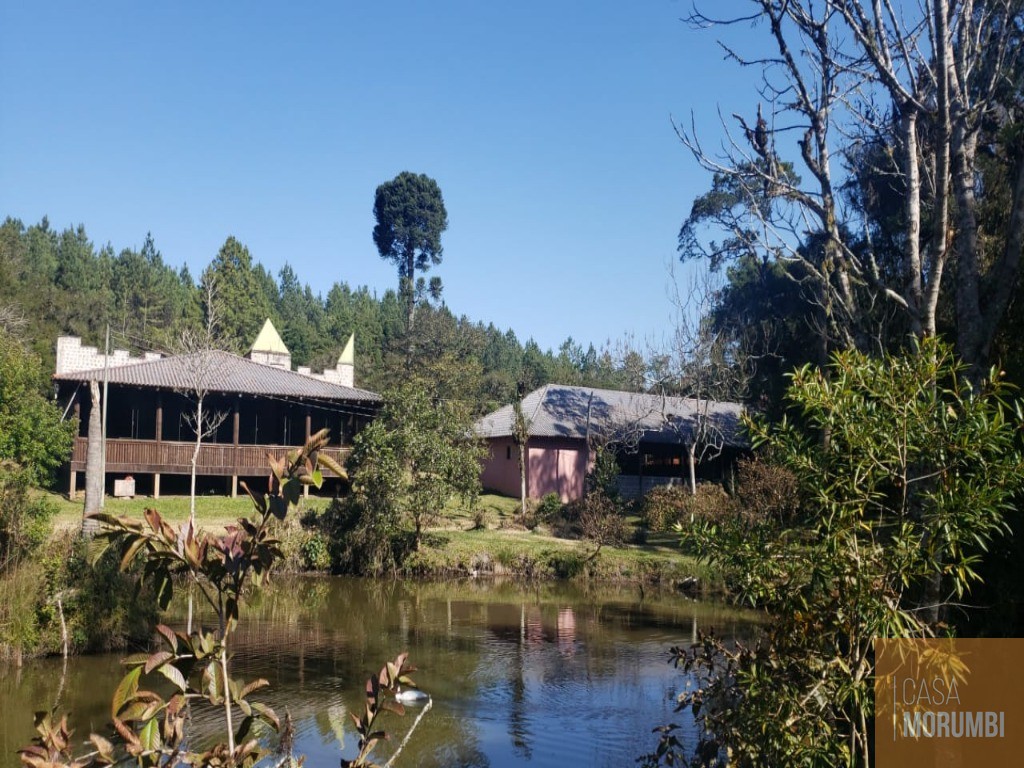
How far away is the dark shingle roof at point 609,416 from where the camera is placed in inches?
1336

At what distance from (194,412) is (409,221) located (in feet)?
133

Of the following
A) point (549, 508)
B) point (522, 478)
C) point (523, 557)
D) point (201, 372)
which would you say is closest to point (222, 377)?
point (201, 372)

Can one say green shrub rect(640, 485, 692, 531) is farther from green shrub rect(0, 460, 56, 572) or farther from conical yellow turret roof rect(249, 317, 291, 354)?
conical yellow turret roof rect(249, 317, 291, 354)

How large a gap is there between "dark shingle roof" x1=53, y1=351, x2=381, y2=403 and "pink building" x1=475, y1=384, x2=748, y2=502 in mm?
6700

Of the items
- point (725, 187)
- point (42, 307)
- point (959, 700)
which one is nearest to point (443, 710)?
point (959, 700)

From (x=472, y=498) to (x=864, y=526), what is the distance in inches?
801

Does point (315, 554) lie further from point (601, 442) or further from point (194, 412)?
point (601, 442)

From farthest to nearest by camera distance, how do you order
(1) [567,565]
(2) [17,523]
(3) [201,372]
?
1. (3) [201,372]
2. (1) [567,565]
3. (2) [17,523]

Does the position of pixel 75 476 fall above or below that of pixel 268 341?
below

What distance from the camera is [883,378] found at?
466cm

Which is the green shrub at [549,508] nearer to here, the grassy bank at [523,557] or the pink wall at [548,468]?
the grassy bank at [523,557]

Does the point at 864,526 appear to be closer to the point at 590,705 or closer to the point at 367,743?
the point at 367,743

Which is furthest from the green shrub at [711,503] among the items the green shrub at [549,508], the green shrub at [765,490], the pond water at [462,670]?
the green shrub at [549,508]

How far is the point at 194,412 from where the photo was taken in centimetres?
3002
